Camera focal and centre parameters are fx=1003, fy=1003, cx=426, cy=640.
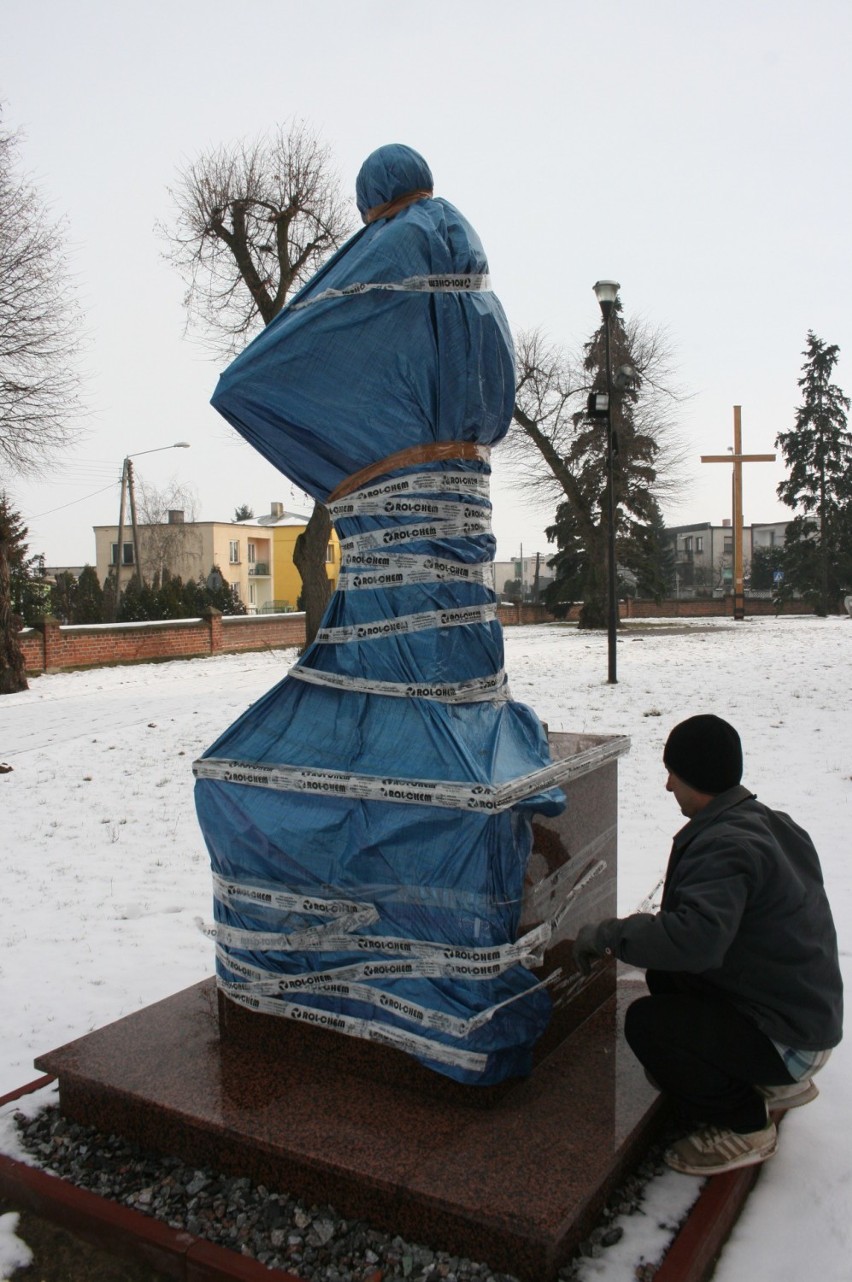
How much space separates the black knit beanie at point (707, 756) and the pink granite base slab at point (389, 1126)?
889 mm

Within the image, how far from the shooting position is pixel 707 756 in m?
2.63

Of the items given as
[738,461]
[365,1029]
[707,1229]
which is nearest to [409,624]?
[365,1029]

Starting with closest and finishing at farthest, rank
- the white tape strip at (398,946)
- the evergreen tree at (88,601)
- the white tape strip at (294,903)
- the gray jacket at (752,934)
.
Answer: the gray jacket at (752,934)
the white tape strip at (398,946)
the white tape strip at (294,903)
the evergreen tree at (88,601)

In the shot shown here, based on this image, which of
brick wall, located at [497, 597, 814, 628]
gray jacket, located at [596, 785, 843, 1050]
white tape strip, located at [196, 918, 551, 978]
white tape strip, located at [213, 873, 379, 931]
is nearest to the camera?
gray jacket, located at [596, 785, 843, 1050]

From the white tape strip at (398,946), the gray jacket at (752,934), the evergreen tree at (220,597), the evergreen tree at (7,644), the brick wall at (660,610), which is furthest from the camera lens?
the brick wall at (660,610)

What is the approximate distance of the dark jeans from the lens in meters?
2.50

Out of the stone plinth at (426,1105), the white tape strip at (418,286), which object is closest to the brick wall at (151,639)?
the stone plinth at (426,1105)

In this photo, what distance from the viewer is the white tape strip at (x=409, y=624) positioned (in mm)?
2922

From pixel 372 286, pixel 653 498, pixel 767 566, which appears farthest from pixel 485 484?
pixel 767 566

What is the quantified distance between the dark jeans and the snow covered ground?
Answer: 8.2 inches

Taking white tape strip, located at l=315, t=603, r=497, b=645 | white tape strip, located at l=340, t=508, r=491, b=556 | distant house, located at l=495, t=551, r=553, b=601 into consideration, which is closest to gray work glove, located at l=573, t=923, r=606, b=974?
white tape strip, located at l=315, t=603, r=497, b=645

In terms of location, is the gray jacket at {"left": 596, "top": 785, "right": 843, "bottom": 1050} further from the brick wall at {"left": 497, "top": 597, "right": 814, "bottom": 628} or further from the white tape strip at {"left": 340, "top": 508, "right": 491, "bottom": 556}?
the brick wall at {"left": 497, "top": 597, "right": 814, "bottom": 628}

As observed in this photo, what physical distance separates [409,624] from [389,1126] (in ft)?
4.40

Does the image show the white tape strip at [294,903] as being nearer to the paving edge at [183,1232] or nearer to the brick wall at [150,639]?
the paving edge at [183,1232]
